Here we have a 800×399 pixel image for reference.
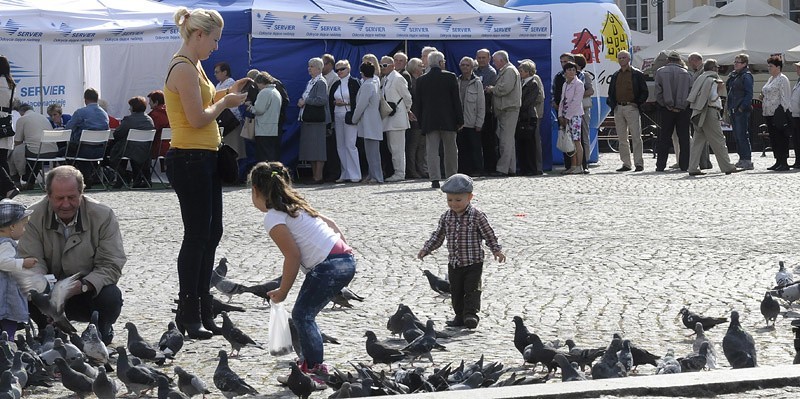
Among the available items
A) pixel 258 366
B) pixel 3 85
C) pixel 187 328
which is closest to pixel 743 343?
pixel 258 366

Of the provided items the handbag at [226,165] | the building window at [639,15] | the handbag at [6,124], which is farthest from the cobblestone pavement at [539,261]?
the building window at [639,15]

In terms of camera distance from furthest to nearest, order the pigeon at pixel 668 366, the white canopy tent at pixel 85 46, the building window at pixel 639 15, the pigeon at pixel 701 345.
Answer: the building window at pixel 639 15 → the white canopy tent at pixel 85 46 → the pigeon at pixel 701 345 → the pigeon at pixel 668 366

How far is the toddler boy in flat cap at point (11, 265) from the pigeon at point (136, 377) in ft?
3.93

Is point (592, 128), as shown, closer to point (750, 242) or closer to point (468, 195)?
point (750, 242)

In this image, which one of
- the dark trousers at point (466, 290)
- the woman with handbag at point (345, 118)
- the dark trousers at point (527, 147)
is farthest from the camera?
the dark trousers at point (527, 147)

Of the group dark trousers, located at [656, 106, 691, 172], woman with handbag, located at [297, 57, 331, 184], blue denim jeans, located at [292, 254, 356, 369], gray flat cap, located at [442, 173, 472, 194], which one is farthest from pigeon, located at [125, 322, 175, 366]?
dark trousers, located at [656, 106, 691, 172]

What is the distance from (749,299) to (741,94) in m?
13.9

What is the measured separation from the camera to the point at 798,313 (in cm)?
845

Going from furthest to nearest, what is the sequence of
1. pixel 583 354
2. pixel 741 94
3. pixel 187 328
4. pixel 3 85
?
pixel 741 94
pixel 3 85
pixel 187 328
pixel 583 354

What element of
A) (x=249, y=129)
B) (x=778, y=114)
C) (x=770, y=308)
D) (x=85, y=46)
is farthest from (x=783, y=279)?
(x=85, y=46)

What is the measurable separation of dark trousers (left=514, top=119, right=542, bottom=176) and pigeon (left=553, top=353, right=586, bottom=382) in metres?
15.2

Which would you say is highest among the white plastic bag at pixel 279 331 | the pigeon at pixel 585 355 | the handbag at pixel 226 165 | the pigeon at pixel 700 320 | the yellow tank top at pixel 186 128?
the yellow tank top at pixel 186 128

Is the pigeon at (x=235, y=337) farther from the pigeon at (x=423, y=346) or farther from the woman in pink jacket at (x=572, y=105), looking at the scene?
the woman in pink jacket at (x=572, y=105)

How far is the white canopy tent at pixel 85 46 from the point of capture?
19422mm
